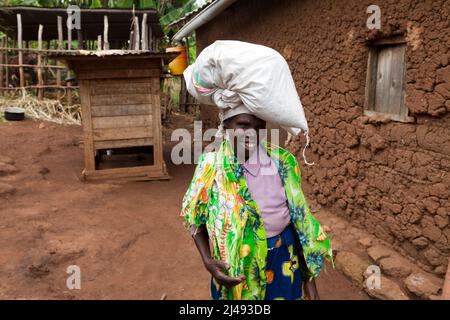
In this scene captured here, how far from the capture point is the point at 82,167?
7.04m

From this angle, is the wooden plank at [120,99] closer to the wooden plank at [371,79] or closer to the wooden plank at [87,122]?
the wooden plank at [87,122]

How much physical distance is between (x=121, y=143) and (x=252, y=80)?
5229 millimetres

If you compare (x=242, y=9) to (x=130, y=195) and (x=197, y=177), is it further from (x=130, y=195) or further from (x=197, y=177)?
(x=197, y=177)

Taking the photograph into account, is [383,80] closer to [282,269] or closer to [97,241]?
[282,269]

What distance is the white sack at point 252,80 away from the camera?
148 cm

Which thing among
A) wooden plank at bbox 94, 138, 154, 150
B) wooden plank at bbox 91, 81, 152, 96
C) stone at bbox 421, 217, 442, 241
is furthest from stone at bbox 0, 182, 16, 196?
stone at bbox 421, 217, 442, 241

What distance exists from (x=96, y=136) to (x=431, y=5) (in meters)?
5.05

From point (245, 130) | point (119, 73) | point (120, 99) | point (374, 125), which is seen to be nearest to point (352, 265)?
point (374, 125)

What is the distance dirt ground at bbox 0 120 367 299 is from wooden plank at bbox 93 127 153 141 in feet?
2.49

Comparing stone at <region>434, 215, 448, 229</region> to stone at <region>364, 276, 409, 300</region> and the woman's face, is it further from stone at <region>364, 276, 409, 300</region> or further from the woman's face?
the woman's face

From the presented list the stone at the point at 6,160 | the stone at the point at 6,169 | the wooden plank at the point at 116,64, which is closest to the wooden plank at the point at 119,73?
the wooden plank at the point at 116,64

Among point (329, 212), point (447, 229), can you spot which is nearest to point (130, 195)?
point (329, 212)

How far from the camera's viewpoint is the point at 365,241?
3.73 metres

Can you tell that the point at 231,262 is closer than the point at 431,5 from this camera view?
Yes
